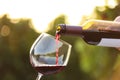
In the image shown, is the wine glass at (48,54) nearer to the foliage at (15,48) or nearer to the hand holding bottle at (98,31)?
the hand holding bottle at (98,31)

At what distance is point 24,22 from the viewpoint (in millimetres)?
29562

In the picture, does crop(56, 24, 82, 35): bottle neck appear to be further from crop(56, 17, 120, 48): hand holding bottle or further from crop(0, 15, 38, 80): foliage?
crop(0, 15, 38, 80): foliage

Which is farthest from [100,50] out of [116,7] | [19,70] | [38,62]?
[38,62]

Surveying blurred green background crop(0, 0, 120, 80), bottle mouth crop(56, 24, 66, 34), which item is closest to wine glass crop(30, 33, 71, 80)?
bottle mouth crop(56, 24, 66, 34)

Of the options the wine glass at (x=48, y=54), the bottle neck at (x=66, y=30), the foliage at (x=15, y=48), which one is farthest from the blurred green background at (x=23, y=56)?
the bottle neck at (x=66, y=30)

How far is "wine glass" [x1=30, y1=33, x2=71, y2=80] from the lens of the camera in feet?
9.32

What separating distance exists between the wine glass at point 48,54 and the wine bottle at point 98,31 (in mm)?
95

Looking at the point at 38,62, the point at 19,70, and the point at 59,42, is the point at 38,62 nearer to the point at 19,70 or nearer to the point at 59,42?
the point at 59,42

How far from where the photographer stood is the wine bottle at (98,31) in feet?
9.05

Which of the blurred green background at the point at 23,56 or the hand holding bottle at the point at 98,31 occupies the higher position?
the hand holding bottle at the point at 98,31

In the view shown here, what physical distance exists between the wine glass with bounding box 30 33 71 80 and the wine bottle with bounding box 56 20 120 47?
95mm

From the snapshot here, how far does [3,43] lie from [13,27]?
2.65 m

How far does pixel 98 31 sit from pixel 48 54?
273 mm

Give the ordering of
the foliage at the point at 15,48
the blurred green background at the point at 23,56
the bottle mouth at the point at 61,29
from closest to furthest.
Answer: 1. the bottle mouth at the point at 61,29
2. the blurred green background at the point at 23,56
3. the foliage at the point at 15,48
